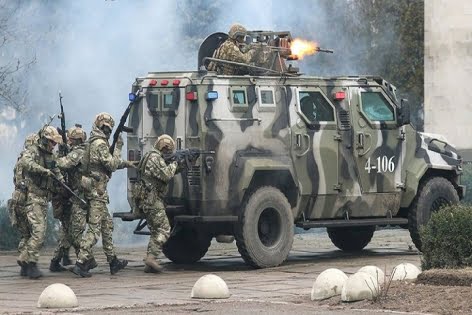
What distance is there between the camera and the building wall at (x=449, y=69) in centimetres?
3597

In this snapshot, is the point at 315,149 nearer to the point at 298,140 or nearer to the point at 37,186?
the point at 298,140

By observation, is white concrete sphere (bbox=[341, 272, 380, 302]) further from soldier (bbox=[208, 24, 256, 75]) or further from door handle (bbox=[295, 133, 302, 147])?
soldier (bbox=[208, 24, 256, 75])

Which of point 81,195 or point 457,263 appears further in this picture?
point 81,195

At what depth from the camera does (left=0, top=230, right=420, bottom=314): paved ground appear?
14014 millimetres

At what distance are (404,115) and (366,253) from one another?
2.10 meters

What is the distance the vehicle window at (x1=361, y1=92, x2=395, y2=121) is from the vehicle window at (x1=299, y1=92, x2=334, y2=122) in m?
0.64

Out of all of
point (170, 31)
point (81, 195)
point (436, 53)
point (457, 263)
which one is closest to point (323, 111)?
point (81, 195)

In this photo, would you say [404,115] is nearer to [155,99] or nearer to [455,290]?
[155,99]

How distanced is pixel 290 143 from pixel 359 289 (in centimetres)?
516

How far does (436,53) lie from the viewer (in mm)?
36219

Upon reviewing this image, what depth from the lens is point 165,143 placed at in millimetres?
17891

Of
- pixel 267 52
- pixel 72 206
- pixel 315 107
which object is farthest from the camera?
pixel 267 52

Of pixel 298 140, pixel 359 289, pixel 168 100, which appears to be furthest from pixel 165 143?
pixel 359 289

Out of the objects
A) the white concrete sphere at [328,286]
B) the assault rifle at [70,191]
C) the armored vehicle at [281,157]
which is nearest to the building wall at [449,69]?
the armored vehicle at [281,157]
